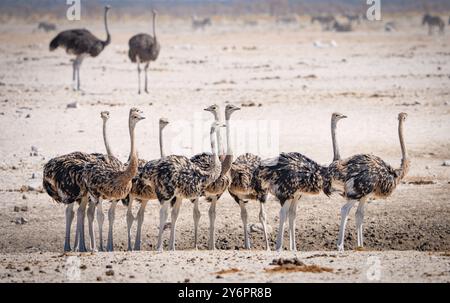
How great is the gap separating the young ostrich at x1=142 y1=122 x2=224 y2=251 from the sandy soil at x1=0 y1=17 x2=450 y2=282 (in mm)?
622

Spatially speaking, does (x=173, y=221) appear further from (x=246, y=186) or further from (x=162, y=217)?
(x=246, y=186)

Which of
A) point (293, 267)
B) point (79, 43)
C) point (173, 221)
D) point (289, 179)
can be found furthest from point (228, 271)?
point (79, 43)

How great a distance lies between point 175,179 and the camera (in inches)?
383

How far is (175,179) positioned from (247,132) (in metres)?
5.51

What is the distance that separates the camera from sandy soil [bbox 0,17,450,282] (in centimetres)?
903

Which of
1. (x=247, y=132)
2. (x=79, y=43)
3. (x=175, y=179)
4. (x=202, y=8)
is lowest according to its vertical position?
(x=175, y=179)

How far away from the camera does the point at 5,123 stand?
52.7 ft

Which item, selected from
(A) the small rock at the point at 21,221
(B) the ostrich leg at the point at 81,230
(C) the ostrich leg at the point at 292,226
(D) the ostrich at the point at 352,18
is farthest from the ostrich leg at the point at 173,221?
(D) the ostrich at the point at 352,18

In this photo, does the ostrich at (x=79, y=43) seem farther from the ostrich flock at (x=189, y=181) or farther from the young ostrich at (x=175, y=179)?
the young ostrich at (x=175, y=179)

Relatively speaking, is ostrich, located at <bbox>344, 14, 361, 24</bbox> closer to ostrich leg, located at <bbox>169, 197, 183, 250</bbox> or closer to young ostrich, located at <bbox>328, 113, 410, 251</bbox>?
young ostrich, located at <bbox>328, 113, 410, 251</bbox>

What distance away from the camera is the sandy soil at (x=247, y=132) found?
9.03m

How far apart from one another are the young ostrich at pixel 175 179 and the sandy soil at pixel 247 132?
62 cm

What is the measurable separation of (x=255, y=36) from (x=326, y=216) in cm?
2996

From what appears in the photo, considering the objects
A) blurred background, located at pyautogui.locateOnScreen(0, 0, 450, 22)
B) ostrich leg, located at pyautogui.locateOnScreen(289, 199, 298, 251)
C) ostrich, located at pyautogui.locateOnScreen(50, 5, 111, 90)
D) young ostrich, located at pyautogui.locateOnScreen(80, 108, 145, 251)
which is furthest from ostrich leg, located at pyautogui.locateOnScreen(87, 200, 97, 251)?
blurred background, located at pyautogui.locateOnScreen(0, 0, 450, 22)
